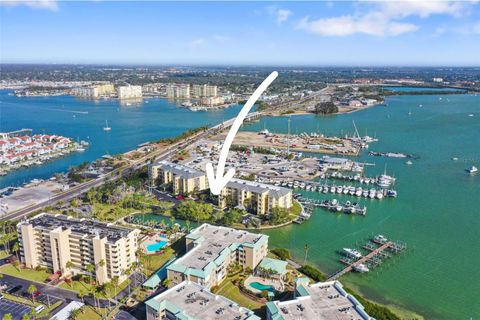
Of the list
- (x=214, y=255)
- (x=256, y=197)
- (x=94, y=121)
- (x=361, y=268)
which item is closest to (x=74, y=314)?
(x=214, y=255)

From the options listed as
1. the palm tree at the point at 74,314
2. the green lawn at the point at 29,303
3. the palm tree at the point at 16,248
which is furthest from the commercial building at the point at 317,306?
the palm tree at the point at 16,248

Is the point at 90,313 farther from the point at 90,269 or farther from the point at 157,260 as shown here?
the point at 157,260

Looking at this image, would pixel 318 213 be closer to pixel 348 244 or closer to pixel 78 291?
pixel 348 244

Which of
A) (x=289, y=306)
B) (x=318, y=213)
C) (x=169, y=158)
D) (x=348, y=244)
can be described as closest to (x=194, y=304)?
(x=289, y=306)

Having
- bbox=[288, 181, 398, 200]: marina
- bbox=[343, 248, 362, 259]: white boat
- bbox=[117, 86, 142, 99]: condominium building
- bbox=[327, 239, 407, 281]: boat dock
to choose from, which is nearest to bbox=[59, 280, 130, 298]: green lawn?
bbox=[327, 239, 407, 281]: boat dock

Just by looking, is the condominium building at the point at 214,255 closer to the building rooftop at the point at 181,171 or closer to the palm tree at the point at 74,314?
the palm tree at the point at 74,314

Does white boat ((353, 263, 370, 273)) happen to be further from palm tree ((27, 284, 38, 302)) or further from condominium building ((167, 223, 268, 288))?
palm tree ((27, 284, 38, 302))
